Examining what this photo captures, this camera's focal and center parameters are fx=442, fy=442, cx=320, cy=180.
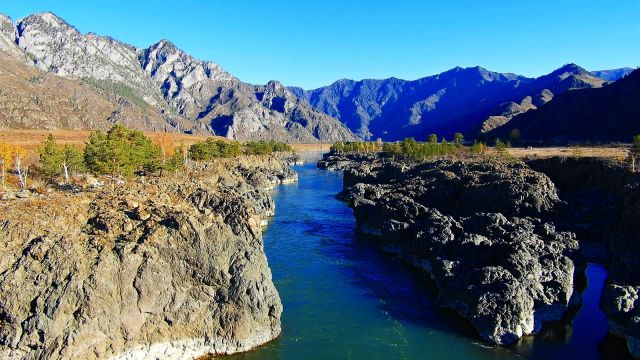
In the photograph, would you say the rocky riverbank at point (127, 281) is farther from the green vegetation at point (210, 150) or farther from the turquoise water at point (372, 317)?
Answer: the green vegetation at point (210, 150)

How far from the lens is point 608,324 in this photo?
110ft

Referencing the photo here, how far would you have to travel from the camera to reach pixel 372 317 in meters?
35.7

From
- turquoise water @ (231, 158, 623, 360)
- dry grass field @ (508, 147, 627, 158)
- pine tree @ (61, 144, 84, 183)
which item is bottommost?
turquoise water @ (231, 158, 623, 360)

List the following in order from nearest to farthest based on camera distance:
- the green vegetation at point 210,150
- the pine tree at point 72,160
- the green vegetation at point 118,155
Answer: the green vegetation at point 118,155 → the pine tree at point 72,160 → the green vegetation at point 210,150

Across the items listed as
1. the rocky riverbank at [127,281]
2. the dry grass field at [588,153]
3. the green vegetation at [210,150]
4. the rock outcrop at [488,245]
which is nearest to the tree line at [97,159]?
the green vegetation at [210,150]

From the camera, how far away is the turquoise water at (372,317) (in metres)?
30.5

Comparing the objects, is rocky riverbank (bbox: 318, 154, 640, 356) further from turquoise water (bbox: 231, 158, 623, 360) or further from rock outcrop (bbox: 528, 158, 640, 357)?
turquoise water (bbox: 231, 158, 623, 360)

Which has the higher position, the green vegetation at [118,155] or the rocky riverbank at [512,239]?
the green vegetation at [118,155]

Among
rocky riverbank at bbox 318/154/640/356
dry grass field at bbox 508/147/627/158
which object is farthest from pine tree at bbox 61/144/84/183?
dry grass field at bbox 508/147/627/158

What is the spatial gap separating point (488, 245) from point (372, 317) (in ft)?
45.7

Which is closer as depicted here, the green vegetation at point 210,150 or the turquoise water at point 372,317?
the turquoise water at point 372,317

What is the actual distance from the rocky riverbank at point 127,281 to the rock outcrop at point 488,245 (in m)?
15.9

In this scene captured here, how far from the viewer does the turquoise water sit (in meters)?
30.5

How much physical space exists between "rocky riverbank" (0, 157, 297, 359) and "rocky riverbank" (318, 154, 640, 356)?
16355 millimetres
